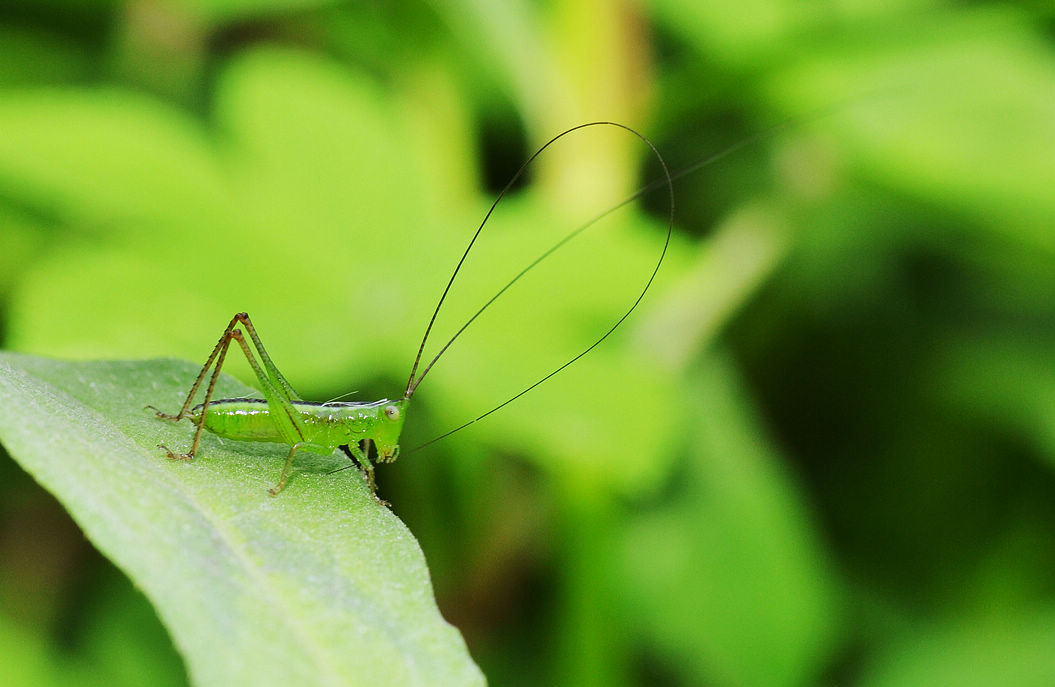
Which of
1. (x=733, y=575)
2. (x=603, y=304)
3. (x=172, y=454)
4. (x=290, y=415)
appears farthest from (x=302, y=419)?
(x=733, y=575)

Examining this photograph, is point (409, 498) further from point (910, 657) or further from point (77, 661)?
point (910, 657)

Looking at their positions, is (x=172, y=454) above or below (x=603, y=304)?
above

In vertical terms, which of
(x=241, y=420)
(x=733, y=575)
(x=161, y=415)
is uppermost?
(x=161, y=415)

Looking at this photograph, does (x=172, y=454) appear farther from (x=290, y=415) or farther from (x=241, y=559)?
(x=290, y=415)

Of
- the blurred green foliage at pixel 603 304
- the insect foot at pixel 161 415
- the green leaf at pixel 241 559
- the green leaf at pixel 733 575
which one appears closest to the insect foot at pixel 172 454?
the green leaf at pixel 241 559

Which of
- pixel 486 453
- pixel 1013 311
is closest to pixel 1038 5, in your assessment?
pixel 1013 311

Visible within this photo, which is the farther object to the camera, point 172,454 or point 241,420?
point 241,420
